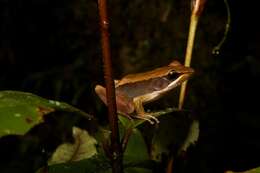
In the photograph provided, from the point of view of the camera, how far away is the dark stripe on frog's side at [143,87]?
216 centimetres

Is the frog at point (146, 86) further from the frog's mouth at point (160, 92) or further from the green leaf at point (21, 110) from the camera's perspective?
the green leaf at point (21, 110)

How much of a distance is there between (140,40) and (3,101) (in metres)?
3.06

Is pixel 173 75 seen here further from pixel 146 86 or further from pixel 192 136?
pixel 192 136

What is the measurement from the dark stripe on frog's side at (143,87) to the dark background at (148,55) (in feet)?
4.59

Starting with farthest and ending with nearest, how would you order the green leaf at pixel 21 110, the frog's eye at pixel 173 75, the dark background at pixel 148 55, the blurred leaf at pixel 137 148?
the dark background at pixel 148 55
the frog's eye at pixel 173 75
the blurred leaf at pixel 137 148
the green leaf at pixel 21 110

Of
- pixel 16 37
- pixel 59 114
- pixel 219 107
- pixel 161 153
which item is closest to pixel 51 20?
pixel 16 37

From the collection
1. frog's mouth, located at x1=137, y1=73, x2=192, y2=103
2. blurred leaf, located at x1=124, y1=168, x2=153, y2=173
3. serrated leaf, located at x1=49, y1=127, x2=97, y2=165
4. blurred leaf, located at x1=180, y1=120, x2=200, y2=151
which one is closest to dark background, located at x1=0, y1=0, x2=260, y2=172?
frog's mouth, located at x1=137, y1=73, x2=192, y2=103

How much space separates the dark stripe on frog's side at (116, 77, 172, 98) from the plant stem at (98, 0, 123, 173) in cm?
96

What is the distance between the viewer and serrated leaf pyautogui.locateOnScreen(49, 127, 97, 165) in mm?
1836

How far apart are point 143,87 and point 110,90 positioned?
3.41 feet

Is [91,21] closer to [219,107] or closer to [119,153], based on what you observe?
[219,107]

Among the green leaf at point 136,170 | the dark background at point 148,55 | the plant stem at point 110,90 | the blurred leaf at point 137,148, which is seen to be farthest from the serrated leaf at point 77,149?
the dark background at point 148,55

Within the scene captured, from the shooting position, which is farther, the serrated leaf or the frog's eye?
the frog's eye

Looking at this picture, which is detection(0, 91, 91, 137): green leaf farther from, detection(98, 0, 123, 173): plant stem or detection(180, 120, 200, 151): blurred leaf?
detection(180, 120, 200, 151): blurred leaf
